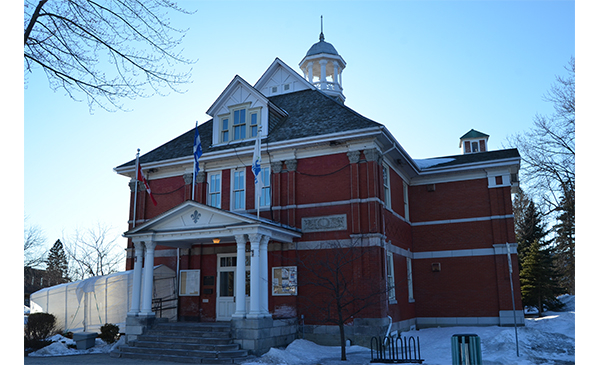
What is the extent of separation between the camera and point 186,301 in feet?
66.4

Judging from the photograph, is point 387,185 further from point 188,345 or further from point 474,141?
point 474,141

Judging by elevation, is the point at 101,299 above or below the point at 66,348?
above

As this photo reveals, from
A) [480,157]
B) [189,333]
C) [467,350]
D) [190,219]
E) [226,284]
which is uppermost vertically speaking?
[480,157]

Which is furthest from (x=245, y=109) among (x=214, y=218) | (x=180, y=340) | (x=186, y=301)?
(x=180, y=340)

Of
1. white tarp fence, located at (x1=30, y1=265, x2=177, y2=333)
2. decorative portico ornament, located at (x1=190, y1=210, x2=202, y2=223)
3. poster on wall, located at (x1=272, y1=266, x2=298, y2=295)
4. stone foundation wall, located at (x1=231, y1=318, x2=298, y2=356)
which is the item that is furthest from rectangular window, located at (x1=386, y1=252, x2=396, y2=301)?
white tarp fence, located at (x1=30, y1=265, x2=177, y2=333)

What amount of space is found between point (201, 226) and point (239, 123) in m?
6.17

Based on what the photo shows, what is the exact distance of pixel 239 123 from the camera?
2155cm

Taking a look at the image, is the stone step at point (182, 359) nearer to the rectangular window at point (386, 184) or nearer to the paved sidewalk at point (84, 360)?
the paved sidewalk at point (84, 360)

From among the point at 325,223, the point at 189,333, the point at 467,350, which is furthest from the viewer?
the point at 325,223

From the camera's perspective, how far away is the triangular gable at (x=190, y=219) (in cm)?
1675

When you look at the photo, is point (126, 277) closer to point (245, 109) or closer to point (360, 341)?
point (245, 109)

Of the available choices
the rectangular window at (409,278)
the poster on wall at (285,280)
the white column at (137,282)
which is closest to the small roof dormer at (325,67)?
the rectangular window at (409,278)

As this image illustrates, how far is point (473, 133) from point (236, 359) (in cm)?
2199

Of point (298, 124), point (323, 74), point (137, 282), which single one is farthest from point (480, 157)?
point (137, 282)
